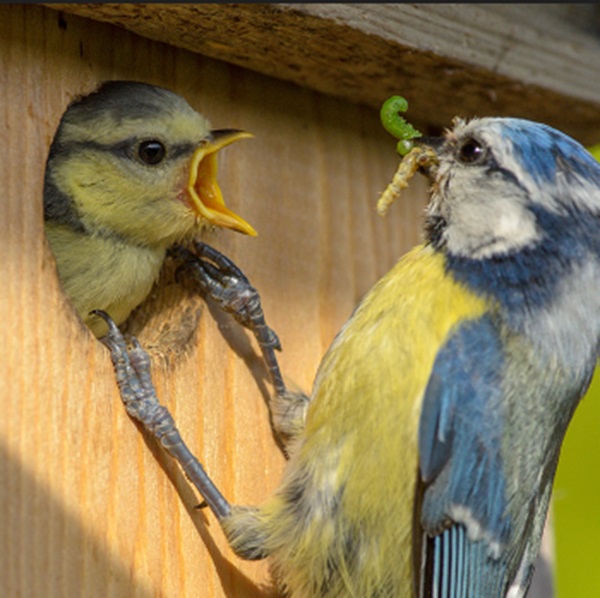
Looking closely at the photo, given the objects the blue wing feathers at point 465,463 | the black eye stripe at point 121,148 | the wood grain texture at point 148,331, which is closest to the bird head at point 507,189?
the blue wing feathers at point 465,463

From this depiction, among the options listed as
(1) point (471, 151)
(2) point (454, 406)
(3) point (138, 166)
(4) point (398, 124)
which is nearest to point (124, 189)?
(3) point (138, 166)

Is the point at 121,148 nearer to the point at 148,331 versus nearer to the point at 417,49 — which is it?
the point at 148,331

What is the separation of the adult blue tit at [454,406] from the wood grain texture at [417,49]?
0.32 m

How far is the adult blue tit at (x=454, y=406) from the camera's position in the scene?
1.99m

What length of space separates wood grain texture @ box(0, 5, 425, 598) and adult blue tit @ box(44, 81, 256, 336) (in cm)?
7

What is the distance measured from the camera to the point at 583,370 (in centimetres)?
210

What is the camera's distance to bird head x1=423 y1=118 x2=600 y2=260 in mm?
2066

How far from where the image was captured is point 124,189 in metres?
2.38

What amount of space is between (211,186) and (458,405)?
2.48 feet

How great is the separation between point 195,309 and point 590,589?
5.14 feet

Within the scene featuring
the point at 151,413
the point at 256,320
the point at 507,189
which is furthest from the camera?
the point at 256,320

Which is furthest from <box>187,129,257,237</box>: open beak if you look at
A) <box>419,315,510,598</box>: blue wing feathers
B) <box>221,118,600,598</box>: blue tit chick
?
<box>419,315,510,598</box>: blue wing feathers

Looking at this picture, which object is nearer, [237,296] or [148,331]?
[237,296]

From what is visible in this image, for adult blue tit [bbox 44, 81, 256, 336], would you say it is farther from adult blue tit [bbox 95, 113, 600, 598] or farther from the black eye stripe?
adult blue tit [bbox 95, 113, 600, 598]
